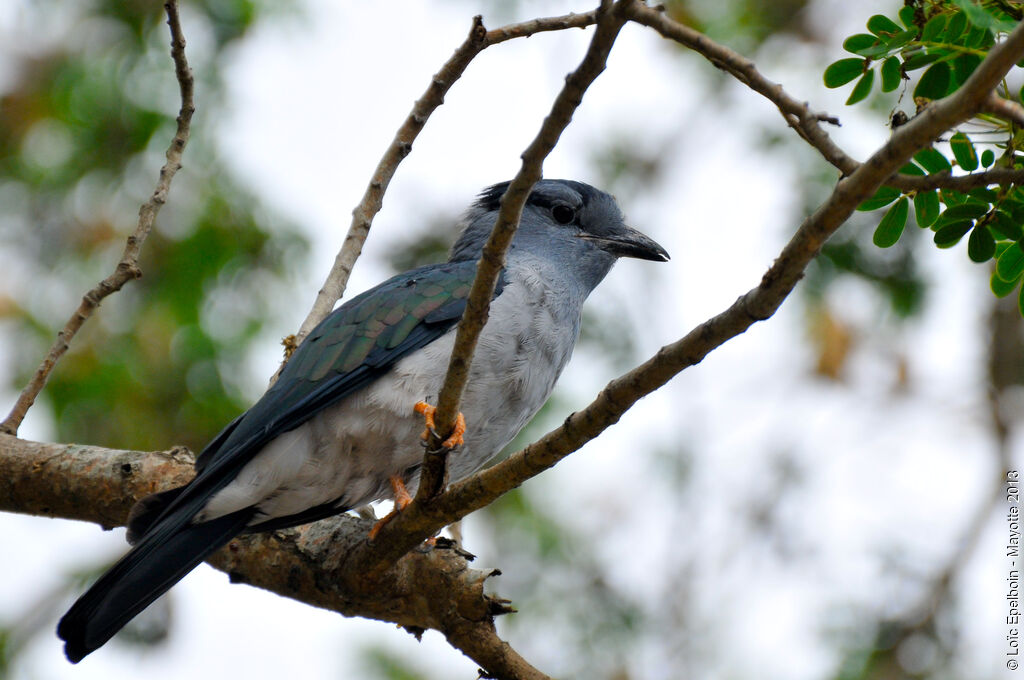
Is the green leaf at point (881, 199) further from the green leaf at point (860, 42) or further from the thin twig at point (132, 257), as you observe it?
the thin twig at point (132, 257)

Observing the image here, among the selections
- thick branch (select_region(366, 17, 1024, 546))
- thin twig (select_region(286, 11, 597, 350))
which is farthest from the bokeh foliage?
thick branch (select_region(366, 17, 1024, 546))

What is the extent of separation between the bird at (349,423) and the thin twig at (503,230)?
2.17 feet

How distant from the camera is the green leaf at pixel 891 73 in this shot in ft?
9.36

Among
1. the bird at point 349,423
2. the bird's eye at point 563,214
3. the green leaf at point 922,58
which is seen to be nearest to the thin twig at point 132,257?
the bird at point 349,423

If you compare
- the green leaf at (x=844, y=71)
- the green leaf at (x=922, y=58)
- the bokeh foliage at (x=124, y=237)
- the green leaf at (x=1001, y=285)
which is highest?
the bokeh foliage at (x=124, y=237)

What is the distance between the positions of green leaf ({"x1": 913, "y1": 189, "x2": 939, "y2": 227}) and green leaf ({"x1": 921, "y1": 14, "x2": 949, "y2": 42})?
428mm

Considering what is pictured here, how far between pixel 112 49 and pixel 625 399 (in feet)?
18.1

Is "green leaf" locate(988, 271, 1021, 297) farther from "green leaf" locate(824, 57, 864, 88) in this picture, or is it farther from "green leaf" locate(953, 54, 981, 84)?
"green leaf" locate(824, 57, 864, 88)

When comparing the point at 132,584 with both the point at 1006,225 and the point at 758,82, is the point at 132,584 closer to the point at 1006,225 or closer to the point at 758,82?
the point at 758,82

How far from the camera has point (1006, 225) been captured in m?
2.79

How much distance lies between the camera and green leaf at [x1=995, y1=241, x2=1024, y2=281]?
291 cm

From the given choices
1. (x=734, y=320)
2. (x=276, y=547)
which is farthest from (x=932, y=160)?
(x=276, y=547)

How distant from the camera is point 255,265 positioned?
7051 millimetres

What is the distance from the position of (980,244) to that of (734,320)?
755 mm
